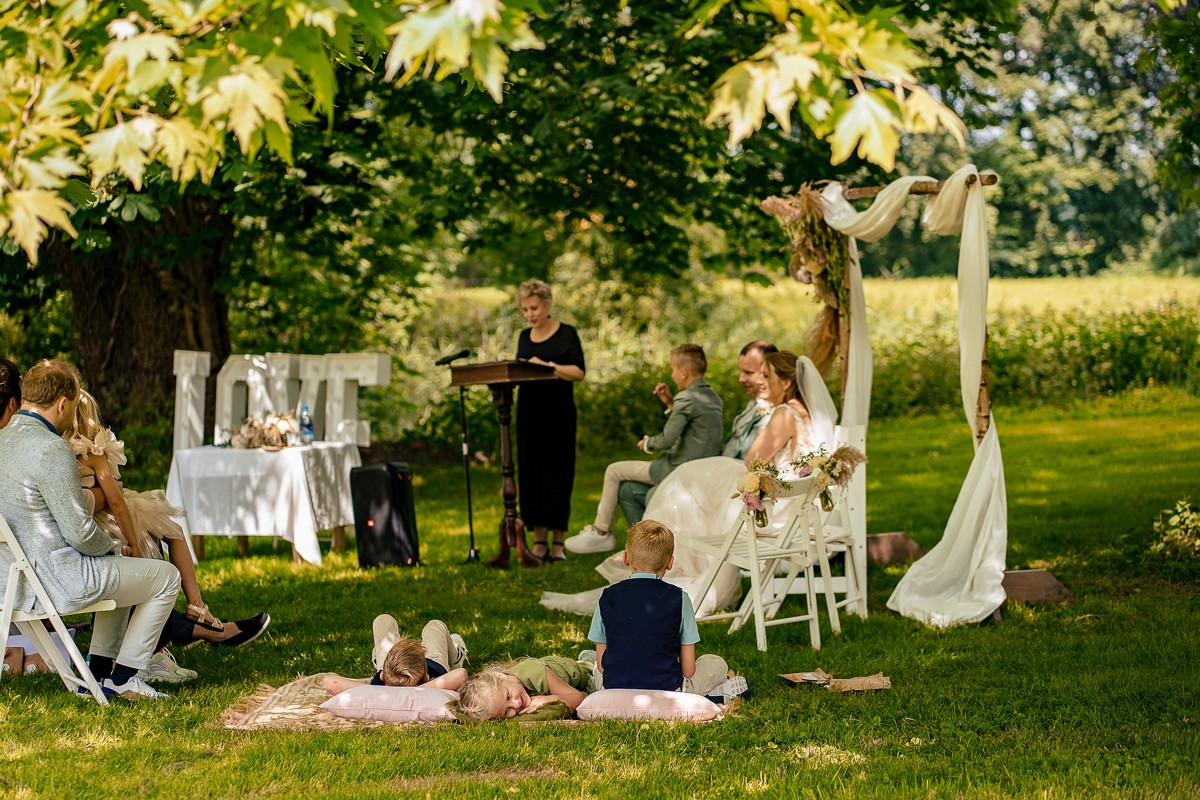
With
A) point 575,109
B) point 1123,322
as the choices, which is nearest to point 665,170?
point 575,109

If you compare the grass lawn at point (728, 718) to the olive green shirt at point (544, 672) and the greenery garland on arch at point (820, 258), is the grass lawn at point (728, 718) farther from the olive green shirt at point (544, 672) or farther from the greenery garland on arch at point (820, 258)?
the greenery garland on arch at point (820, 258)

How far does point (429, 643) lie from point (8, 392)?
216cm

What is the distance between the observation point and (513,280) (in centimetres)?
2178

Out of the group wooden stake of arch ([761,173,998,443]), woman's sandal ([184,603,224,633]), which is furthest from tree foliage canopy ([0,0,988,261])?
wooden stake of arch ([761,173,998,443])

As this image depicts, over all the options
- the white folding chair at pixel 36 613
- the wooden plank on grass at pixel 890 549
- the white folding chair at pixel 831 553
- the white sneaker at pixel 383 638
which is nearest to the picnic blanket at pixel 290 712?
the white sneaker at pixel 383 638

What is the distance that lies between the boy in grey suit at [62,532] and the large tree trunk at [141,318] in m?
7.25

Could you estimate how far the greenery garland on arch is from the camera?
25.3 feet

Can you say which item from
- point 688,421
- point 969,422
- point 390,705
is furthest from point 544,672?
point 688,421

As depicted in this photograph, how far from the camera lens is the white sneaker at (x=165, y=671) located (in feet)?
18.8

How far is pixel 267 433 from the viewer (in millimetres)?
9070

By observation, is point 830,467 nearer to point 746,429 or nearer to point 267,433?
point 746,429

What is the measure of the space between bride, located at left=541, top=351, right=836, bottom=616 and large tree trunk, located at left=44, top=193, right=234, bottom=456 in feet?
21.2

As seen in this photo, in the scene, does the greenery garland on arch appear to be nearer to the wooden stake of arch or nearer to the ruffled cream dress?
the wooden stake of arch

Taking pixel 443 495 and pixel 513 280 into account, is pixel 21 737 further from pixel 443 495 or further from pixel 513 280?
pixel 513 280
